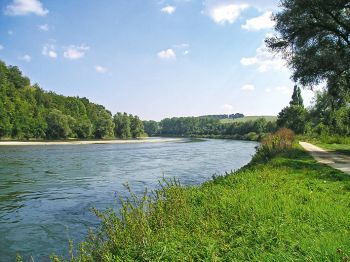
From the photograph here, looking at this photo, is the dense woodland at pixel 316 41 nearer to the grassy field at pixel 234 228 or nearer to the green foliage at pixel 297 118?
the grassy field at pixel 234 228

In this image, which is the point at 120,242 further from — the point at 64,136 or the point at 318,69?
the point at 64,136

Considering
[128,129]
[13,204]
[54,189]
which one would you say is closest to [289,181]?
[13,204]

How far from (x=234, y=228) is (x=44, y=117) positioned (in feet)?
433

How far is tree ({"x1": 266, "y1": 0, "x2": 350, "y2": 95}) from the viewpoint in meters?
25.5

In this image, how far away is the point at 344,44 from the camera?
28.2 m

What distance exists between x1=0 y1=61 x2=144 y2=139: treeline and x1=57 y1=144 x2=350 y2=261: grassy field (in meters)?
112

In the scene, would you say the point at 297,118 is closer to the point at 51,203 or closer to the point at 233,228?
the point at 51,203

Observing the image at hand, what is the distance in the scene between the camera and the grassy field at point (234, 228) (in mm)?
6414

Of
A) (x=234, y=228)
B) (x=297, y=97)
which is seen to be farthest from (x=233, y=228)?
(x=297, y=97)

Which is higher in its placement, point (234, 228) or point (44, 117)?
point (44, 117)

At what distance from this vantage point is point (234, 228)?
804 centimetres

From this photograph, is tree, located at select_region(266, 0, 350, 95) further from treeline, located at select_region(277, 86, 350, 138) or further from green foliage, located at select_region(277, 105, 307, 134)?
green foliage, located at select_region(277, 105, 307, 134)

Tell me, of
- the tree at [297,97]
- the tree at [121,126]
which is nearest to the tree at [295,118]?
the tree at [297,97]

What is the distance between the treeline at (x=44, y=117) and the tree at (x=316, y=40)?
102 metres
